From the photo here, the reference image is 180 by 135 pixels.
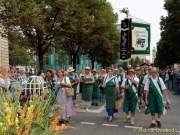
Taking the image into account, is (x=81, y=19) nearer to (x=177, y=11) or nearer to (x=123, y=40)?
(x=177, y=11)

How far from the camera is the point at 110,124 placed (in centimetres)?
1594

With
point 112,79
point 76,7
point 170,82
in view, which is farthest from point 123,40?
point 170,82

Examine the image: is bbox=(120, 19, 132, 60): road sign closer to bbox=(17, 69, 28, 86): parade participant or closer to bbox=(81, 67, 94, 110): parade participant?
bbox=(81, 67, 94, 110): parade participant

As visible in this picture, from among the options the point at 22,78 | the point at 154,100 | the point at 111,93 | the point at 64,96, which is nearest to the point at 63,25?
the point at 22,78

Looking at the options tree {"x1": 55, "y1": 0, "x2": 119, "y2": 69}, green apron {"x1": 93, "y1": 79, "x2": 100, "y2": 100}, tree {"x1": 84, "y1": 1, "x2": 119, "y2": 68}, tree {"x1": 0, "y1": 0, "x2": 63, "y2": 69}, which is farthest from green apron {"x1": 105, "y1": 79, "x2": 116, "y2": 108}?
tree {"x1": 84, "y1": 1, "x2": 119, "y2": 68}

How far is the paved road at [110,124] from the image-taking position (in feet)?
45.8

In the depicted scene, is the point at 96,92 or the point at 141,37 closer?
the point at 141,37

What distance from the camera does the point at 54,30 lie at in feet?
126

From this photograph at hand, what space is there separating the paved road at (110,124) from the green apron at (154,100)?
67 cm

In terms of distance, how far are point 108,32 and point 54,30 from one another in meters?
18.3

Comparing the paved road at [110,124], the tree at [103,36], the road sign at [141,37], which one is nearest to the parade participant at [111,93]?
the paved road at [110,124]

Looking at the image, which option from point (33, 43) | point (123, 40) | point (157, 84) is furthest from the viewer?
point (33, 43)

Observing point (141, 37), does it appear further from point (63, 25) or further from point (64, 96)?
point (63, 25)

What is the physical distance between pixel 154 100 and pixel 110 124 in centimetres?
191
